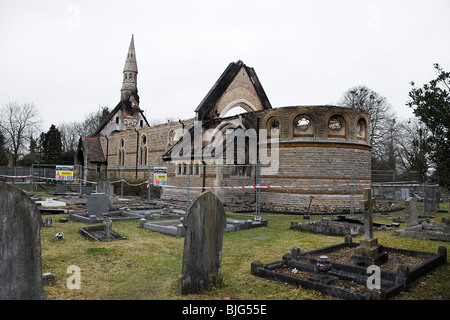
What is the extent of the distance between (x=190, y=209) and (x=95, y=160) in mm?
33172

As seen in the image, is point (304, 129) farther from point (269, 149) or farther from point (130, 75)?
point (130, 75)

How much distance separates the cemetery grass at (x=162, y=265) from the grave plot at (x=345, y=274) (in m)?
0.15

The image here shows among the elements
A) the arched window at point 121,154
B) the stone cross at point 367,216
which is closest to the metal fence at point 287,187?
the stone cross at point 367,216

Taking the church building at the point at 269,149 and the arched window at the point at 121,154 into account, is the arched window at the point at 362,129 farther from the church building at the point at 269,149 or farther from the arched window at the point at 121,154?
the arched window at the point at 121,154

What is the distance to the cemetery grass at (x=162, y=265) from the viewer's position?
533 cm

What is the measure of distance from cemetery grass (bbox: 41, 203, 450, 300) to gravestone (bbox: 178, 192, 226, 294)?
209 mm

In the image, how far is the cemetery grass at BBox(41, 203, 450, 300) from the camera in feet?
17.5

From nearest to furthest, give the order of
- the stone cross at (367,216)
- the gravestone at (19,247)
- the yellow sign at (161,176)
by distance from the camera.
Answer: the gravestone at (19,247) → the stone cross at (367,216) → the yellow sign at (161,176)

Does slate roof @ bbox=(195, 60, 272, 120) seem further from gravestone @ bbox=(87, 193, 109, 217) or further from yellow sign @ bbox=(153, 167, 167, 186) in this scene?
gravestone @ bbox=(87, 193, 109, 217)

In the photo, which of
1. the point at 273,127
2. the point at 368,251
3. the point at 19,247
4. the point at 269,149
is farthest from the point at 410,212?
the point at 19,247

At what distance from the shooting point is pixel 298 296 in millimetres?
5289

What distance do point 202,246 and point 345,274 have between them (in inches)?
114
